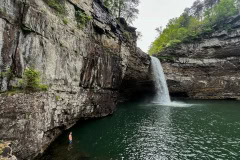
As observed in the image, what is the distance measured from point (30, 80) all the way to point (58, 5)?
7.32 m

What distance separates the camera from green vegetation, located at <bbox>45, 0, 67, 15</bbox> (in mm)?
10779

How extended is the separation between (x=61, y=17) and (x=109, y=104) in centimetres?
1211

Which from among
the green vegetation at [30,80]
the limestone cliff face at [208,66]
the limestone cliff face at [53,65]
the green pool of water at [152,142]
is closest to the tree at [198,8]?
the limestone cliff face at [208,66]

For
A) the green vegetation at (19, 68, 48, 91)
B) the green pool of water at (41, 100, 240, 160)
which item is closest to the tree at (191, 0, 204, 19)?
the green pool of water at (41, 100, 240, 160)

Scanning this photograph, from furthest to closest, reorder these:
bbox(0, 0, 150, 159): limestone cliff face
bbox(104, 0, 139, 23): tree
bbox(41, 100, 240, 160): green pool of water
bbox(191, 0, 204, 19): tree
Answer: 1. bbox(191, 0, 204, 19): tree
2. bbox(104, 0, 139, 23): tree
3. bbox(41, 100, 240, 160): green pool of water
4. bbox(0, 0, 150, 159): limestone cliff face

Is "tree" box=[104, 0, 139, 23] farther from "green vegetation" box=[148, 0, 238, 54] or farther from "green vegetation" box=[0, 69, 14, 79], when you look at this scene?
"green vegetation" box=[0, 69, 14, 79]

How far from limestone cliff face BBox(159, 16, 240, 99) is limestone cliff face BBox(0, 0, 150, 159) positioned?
60.6 feet

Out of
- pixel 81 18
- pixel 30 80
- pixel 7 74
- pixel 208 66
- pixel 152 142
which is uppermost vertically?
pixel 81 18

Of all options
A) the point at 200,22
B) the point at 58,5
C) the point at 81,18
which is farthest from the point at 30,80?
the point at 200,22

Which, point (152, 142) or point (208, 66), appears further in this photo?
point (208, 66)

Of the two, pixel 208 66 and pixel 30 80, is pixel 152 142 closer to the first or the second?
pixel 30 80

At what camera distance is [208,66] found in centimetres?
3116

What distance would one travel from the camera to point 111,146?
9.70 m

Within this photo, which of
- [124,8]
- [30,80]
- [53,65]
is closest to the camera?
[30,80]
